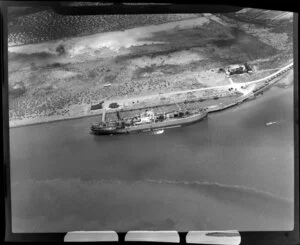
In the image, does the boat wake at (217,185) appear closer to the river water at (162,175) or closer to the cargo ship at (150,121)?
the river water at (162,175)

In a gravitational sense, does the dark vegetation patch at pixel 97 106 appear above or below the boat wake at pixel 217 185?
above

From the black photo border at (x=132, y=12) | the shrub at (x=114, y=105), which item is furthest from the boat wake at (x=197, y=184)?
the shrub at (x=114, y=105)

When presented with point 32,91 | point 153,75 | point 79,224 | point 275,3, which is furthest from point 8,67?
point 275,3

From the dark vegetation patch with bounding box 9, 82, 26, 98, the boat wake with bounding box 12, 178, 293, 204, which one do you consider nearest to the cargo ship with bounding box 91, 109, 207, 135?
the boat wake with bounding box 12, 178, 293, 204

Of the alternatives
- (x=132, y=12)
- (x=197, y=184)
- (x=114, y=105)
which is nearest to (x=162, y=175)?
(x=197, y=184)

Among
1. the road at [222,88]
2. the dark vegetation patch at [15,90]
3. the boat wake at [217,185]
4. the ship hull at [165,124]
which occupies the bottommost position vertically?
the boat wake at [217,185]

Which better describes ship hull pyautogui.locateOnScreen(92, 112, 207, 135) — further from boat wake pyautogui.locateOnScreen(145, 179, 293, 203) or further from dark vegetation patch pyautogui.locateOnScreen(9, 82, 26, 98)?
dark vegetation patch pyautogui.locateOnScreen(9, 82, 26, 98)

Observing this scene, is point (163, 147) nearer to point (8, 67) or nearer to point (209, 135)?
point (209, 135)
